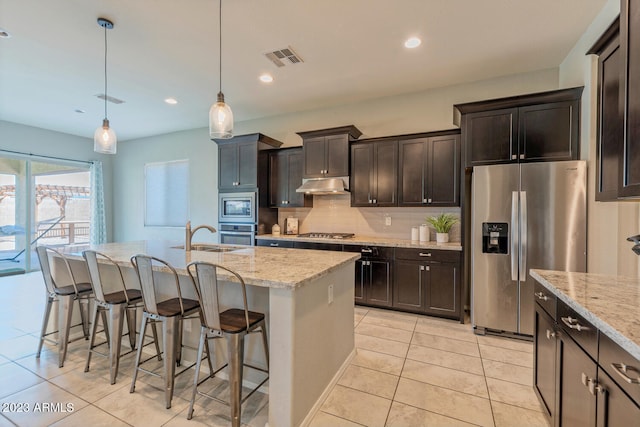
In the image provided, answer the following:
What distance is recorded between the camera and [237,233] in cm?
495

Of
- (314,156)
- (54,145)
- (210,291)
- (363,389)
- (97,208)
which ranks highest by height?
(54,145)

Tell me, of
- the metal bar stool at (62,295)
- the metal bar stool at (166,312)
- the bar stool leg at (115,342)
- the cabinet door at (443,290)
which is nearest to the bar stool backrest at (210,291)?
the metal bar stool at (166,312)

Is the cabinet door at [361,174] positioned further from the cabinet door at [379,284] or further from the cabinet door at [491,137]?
the cabinet door at [491,137]

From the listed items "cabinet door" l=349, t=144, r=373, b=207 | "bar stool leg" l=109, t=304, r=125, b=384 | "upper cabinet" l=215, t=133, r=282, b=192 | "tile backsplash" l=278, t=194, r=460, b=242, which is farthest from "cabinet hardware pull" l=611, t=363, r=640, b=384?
"upper cabinet" l=215, t=133, r=282, b=192

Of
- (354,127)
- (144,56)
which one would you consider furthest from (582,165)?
(144,56)

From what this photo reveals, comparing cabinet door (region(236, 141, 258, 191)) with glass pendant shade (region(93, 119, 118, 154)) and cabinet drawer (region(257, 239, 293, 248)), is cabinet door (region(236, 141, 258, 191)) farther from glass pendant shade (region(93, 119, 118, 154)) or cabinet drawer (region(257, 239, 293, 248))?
glass pendant shade (region(93, 119, 118, 154))

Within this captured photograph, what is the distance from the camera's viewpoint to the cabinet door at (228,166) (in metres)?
5.02

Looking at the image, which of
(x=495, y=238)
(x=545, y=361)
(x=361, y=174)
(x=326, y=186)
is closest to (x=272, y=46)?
(x=326, y=186)

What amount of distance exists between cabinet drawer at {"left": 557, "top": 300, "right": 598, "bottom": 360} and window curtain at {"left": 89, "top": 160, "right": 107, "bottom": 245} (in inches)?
332

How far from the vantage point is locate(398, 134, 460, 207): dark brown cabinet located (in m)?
3.74

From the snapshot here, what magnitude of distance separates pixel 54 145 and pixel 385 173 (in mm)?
7117

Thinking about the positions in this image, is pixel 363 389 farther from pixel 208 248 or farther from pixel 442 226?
pixel 442 226

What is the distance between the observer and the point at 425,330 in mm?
3355

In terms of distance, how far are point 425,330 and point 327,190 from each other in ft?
7.11
